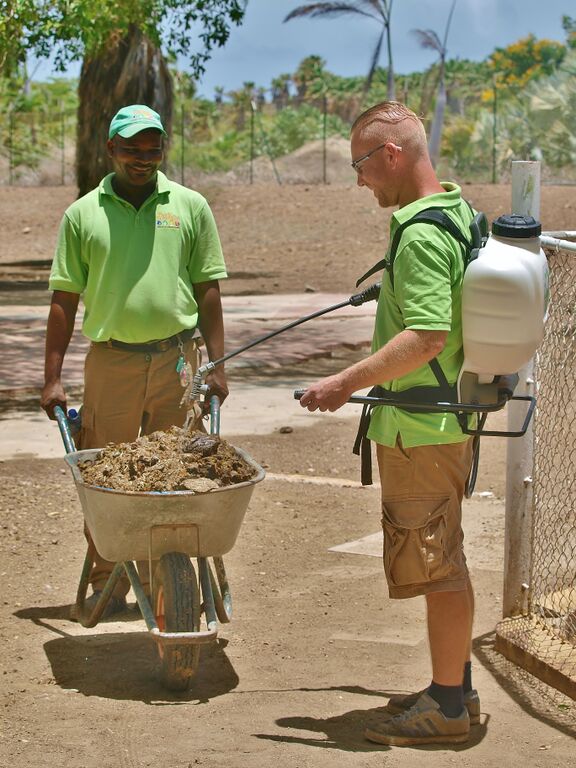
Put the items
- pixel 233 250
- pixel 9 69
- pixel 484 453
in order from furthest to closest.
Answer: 1. pixel 233 250
2. pixel 9 69
3. pixel 484 453

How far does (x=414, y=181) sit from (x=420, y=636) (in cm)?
214

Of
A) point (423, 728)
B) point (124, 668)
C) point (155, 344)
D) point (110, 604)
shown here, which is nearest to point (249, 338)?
point (110, 604)

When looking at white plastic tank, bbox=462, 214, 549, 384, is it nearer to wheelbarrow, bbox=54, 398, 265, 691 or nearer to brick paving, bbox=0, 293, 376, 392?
wheelbarrow, bbox=54, 398, 265, 691

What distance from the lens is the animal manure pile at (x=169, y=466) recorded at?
170 inches

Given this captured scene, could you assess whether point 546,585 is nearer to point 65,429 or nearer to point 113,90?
point 65,429

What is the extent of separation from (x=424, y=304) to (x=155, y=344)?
1745 mm

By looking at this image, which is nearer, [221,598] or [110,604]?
[221,598]

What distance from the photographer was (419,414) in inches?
155

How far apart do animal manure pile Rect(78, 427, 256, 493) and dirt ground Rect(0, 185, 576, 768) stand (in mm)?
782

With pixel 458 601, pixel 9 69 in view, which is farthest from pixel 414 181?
pixel 9 69

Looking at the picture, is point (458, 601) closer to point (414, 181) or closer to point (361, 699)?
point (361, 699)

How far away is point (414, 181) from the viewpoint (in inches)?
153

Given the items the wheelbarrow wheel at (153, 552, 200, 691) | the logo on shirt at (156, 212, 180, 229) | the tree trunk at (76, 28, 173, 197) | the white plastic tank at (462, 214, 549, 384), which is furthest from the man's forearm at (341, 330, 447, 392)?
the tree trunk at (76, 28, 173, 197)

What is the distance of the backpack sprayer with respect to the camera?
3.67 m
